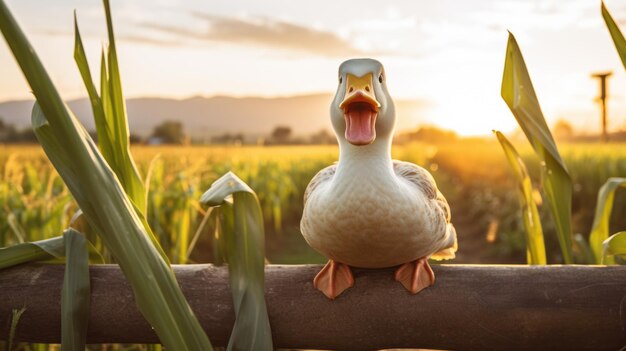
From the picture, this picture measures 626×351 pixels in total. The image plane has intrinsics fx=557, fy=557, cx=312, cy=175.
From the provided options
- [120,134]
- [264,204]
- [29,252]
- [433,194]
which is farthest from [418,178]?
[264,204]

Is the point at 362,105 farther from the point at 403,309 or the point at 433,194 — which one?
the point at 403,309

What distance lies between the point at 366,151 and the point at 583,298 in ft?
1.72

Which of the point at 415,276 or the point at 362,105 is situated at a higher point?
the point at 362,105

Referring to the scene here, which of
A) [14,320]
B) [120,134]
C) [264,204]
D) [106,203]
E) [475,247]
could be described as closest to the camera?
[106,203]

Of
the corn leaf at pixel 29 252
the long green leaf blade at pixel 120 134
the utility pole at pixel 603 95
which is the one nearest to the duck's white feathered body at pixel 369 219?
the long green leaf blade at pixel 120 134

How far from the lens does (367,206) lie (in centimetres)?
102

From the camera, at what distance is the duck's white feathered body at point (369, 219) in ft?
3.35

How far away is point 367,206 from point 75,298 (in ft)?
1.97

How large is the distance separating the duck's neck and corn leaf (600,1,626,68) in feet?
1.95

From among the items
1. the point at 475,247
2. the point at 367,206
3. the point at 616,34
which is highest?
the point at 616,34

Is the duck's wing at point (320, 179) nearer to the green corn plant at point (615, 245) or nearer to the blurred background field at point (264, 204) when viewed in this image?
the green corn plant at point (615, 245)

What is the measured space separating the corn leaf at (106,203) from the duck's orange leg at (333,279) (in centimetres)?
25

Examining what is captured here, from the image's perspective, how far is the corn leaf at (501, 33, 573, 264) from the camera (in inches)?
50.9

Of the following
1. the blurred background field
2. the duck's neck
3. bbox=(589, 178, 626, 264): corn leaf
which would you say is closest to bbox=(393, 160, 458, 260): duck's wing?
the duck's neck
